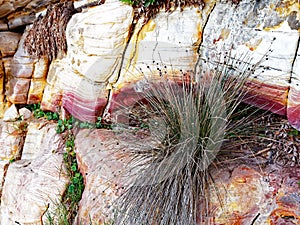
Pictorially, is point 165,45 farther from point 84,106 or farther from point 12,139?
point 12,139

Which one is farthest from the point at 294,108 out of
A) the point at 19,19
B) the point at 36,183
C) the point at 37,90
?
the point at 19,19

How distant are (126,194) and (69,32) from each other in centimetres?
171

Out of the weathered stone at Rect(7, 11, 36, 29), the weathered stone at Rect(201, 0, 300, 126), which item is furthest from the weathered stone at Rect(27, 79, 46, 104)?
the weathered stone at Rect(201, 0, 300, 126)

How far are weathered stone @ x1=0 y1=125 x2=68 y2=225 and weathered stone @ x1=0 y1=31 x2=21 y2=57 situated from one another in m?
1.06

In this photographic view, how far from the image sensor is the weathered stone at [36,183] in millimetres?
2846

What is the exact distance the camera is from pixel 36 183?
2.95 m

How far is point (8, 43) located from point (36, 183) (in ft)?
5.64

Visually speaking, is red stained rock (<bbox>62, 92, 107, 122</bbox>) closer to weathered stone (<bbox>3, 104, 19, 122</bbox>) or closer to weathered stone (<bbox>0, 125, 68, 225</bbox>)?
weathered stone (<bbox>0, 125, 68, 225</bbox>)

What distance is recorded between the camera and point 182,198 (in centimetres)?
204

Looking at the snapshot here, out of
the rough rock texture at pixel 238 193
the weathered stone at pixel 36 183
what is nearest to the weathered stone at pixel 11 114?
the weathered stone at pixel 36 183

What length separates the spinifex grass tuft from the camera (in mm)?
2043

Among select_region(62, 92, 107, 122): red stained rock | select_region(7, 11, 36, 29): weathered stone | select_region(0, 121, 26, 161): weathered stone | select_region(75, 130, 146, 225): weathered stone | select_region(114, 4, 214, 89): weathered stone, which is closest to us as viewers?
select_region(75, 130, 146, 225): weathered stone

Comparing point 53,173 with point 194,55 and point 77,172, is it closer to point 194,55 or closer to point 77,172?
point 77,172

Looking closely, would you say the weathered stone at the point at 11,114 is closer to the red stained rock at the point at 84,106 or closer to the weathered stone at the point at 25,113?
the weathered stone at the point at 25,113
